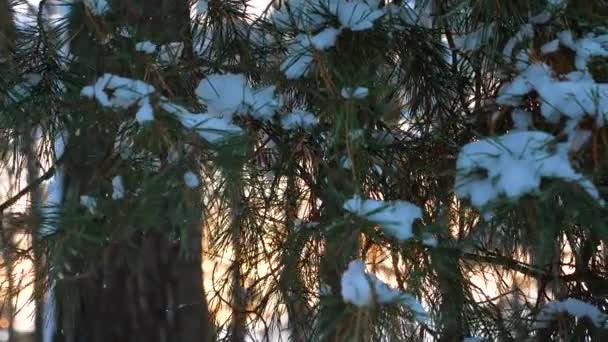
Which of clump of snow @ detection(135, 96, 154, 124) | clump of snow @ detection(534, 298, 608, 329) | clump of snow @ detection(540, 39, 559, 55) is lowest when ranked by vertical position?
clump of snow @ detection(534, 298, 608, 329)

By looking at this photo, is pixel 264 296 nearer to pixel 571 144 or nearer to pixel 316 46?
pixel 316 46

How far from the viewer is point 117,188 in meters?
1.65

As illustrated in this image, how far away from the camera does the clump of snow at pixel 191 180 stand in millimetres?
1384

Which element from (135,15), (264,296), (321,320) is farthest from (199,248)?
(321,320)

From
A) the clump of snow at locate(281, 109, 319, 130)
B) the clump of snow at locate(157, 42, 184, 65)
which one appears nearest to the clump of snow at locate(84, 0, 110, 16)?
the clump of snow at locate(157, 42, 184, 65)

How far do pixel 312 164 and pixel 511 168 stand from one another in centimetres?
69

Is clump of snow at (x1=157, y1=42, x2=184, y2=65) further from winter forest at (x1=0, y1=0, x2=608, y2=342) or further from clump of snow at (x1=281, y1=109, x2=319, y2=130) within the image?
clump of snow at (x1=281, y1=109, x2=319, y2=130)

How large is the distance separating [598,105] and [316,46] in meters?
0.55

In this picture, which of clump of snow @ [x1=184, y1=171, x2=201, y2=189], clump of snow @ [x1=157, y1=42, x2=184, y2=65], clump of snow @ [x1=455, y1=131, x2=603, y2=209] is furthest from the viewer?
clump of snow @ [x1=157, y1=42, x2=184, y2=65]

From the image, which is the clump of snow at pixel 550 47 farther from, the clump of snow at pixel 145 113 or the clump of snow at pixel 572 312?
the clump of snow at pixel 145 113

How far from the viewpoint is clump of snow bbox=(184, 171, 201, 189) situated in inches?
54.5

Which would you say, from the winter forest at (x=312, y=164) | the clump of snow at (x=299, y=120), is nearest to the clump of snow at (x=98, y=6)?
the winter forest at (x=312, y=164)

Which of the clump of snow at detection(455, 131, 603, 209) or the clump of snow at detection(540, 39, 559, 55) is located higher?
the clump of snow at detection(540, 39, 559, 55)

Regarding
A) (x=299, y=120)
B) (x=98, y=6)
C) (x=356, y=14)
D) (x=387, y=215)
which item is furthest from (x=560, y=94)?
(x=98, y=6)
